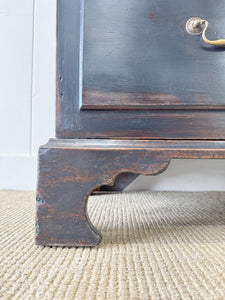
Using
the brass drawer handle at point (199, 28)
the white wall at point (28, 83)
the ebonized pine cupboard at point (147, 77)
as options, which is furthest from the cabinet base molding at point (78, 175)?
the white wall at point (28, 83)

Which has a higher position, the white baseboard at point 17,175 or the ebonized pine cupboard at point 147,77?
the ebonized pine cupboard at point 147,77

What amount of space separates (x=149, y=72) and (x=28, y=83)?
79cm

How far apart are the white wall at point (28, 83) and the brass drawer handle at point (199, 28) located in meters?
0.70

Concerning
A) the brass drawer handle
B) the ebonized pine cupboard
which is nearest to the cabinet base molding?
the ebonized pine cupboard

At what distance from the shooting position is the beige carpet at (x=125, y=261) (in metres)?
0.30

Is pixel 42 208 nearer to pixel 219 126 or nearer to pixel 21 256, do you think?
pixel 21 256

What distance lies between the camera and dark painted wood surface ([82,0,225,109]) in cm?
46

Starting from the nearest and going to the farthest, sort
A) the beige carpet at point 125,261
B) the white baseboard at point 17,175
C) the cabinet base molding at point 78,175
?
1. the beige carpet at point 125,261
2. the cabinet base molding at point 78,175
3. the white baseboard at point 17,175

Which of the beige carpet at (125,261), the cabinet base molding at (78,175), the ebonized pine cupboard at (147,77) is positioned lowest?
the beige carpet at (125,261)

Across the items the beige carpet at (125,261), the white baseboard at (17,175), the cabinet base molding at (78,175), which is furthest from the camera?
the white baseboard at (17,175)

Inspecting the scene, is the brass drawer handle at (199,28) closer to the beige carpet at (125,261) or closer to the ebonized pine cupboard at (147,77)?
the ebonized pine cupboard at (147,77)

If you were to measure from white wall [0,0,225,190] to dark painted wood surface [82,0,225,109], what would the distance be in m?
0.67

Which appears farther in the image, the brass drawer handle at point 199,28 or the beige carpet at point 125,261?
the brass drawer handle at point 199,28

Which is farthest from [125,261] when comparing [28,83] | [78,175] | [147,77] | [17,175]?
[28,83]
